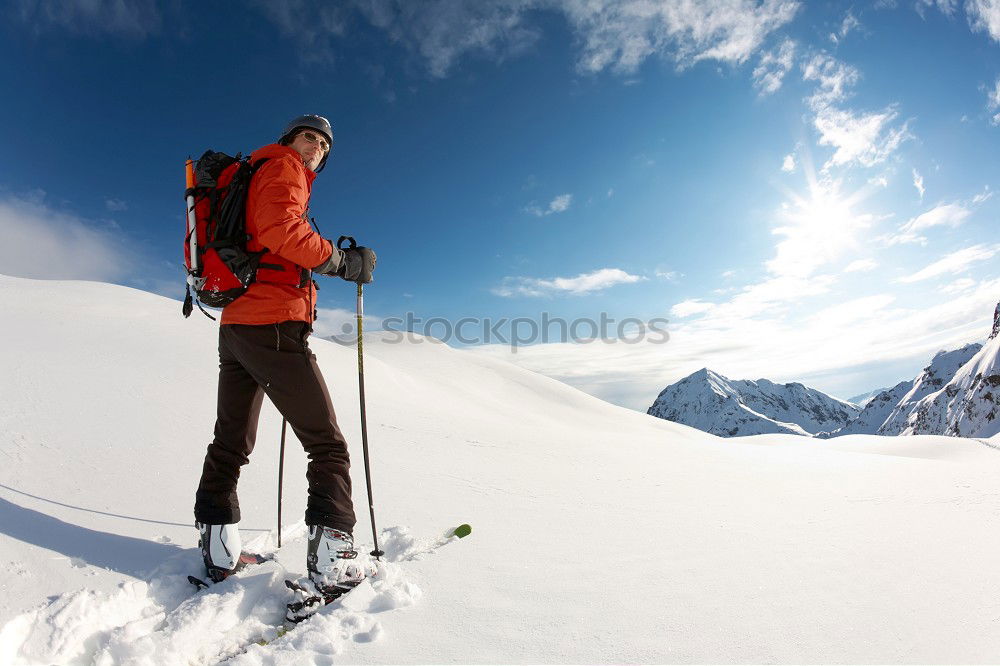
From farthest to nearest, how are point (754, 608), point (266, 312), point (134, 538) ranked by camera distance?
point (134, 538) → point (266, 312) → point (754, 608)

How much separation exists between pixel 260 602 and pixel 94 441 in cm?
320

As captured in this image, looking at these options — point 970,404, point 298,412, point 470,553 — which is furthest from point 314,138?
point 970,404

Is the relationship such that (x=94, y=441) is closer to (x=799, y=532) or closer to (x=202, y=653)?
(x=202, y=653)

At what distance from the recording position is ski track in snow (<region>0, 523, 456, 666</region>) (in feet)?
6.15

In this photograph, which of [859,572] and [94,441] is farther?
[94,441]

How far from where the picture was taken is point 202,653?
2.00 metres

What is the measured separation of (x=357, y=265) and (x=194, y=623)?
2047mm

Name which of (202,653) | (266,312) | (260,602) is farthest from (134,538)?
(266,312)

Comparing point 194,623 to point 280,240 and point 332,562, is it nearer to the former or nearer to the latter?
point 332,562

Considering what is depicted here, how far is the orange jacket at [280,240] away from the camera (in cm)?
260

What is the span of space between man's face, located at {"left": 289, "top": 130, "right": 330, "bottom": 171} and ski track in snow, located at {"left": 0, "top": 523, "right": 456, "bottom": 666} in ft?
8.53

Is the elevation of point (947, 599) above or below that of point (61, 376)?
below

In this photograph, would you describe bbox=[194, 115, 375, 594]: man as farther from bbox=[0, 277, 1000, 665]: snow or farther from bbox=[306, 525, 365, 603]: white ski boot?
bbox=[0, 277, 1000, 665]: snow

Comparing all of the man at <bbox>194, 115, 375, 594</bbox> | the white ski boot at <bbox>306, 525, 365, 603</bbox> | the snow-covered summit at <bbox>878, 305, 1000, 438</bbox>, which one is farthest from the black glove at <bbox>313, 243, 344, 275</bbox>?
the snow-covered summit at <bbox>878, 305, 1000, 438</bbox>
